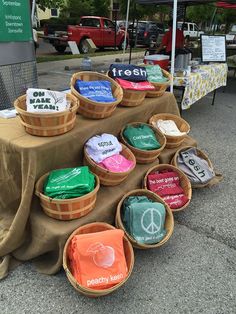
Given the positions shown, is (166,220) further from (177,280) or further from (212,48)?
(212,48)

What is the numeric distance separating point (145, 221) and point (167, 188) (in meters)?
0.63

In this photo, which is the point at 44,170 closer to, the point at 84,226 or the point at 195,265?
the point at 84,226

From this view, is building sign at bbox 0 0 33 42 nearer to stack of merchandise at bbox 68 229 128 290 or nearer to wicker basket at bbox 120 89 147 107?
wicker basket at bbox 120 89 147 107

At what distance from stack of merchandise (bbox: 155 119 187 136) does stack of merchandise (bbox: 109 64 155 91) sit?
0.44 meters

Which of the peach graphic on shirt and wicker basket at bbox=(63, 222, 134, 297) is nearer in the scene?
wicker basket at bbox=(63, 222, 134, 297)

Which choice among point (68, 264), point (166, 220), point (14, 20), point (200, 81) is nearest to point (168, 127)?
point (166, 220)

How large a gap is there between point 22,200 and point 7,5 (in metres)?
2.91

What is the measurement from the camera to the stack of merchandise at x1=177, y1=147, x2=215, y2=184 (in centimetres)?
320

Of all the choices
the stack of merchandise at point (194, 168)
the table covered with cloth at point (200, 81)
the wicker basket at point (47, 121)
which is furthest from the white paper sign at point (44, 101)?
the table covered with cloth at point (200, 81)

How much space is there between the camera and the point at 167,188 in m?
2.92

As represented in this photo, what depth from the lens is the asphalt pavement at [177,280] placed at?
1.99 meters

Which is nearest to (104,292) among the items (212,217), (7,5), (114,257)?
(114,257)

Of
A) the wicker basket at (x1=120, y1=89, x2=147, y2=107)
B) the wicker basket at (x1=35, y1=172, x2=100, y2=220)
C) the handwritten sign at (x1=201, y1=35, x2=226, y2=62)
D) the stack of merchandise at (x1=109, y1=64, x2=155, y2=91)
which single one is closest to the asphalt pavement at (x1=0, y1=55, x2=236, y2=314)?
the wicker basket at (x1=35, y1=172, x2=100, y2=220)

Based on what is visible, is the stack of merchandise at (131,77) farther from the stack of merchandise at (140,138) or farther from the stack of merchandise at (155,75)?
the stack of merchandise at (140,138)
